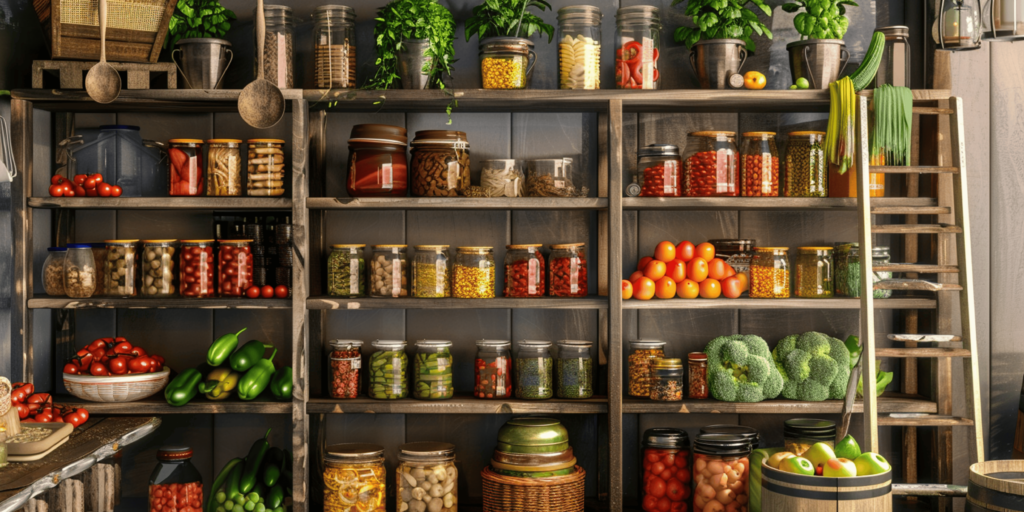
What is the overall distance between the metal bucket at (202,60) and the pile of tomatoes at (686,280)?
62.2 inches

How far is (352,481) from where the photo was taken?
258cm

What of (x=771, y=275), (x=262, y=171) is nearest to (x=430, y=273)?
(x=262, y=171)

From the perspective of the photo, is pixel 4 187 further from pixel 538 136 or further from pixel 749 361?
pixel 749 361

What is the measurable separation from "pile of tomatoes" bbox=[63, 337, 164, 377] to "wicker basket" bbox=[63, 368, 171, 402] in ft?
0.07

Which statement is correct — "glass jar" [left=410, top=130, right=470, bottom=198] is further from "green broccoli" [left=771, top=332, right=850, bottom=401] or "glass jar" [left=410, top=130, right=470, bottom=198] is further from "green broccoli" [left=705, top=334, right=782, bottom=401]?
"green broccoli" [left=771, top=332, right=850, bottom=401]

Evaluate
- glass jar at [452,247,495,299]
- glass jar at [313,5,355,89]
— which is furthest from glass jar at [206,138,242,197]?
glass jar at [452,247,495,299]

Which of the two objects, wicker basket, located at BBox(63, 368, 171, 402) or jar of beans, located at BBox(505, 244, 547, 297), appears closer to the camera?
wicker basket, located at BBox(63, 368, 171, 402)

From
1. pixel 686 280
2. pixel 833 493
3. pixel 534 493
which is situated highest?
pixel 686 280

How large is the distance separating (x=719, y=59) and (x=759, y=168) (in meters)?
0.40

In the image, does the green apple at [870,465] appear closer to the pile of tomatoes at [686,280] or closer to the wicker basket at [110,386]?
the pile of tomatoes at [686,280]

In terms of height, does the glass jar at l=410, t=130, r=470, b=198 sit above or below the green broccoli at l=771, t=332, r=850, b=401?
above

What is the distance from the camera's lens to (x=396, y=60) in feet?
8.61

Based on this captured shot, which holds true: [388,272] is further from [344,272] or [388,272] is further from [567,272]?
[567,272]

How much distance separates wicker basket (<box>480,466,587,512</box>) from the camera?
2.54m
